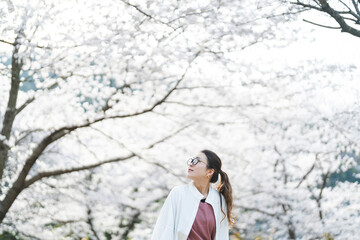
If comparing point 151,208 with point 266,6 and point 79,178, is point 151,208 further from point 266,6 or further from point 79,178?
point 266,6

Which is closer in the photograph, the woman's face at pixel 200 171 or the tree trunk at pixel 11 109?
the woman's face at pixel 200 171

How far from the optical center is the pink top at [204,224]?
2.60m

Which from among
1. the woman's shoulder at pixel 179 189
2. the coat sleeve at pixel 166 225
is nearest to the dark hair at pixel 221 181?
the woman's shoulder at pixel 179 189

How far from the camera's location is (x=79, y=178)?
26.0ft

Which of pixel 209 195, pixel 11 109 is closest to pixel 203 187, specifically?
pixel 209 195

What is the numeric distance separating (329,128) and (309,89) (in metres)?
1.15

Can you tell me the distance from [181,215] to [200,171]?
0.29m

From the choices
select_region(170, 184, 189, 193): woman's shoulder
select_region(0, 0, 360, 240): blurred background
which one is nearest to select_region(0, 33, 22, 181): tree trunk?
select_region(0, 0, 360, 240): blurred background

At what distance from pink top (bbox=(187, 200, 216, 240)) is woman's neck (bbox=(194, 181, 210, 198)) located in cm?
6

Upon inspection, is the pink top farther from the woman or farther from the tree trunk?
the tree trunk

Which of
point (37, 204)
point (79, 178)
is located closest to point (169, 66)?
point (79, 178)

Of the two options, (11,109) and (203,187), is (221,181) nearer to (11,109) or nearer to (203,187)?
(203,187)

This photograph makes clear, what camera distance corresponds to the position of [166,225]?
2549mm

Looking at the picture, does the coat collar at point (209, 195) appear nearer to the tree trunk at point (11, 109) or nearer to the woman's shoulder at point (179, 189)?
the woman's shoulder at point (179, 189)
